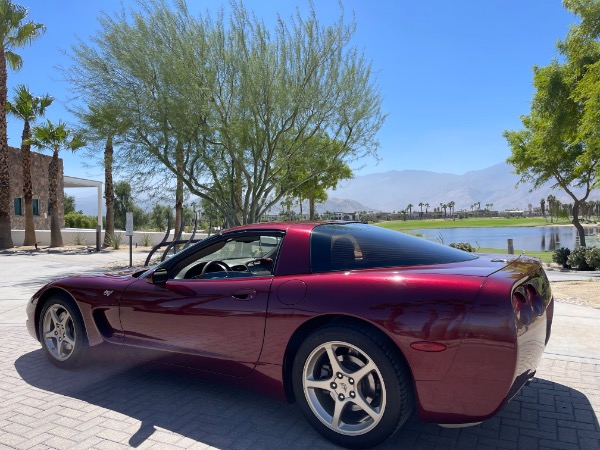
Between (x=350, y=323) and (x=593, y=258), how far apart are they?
17.1 meters

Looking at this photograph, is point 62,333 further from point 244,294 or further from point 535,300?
point 535,300

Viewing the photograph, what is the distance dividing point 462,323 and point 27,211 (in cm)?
2673

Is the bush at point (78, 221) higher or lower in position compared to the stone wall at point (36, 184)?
lower

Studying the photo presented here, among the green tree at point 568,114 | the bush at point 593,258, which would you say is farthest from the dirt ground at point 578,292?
the bush at point 593,258

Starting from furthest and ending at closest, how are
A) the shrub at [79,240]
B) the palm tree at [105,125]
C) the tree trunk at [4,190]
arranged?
the shrub at [79,240] < the tree trunk at [4,190] < the palm tree at [105,125]

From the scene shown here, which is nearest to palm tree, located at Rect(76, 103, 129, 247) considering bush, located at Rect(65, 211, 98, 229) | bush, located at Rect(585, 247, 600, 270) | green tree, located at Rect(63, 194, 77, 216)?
bush, located at Rect(585, 247, 600, 270)

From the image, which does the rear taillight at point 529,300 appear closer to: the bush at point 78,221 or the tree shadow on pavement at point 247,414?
the tree shadow on pavement at point 247,414

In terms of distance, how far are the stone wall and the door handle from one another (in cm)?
2925

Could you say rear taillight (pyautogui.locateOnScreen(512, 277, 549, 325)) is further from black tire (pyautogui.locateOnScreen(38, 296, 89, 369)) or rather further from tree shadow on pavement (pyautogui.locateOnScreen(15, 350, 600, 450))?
black tire (pyautogui.locateOnScreen(38, 296, 89, 369))

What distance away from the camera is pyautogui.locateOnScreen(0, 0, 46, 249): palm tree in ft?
72.3

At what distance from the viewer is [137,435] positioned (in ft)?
10.1

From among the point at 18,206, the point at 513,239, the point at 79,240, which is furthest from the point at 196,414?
the point at 513,239

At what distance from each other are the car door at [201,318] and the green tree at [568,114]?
401 inches

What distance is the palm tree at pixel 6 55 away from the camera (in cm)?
2203
